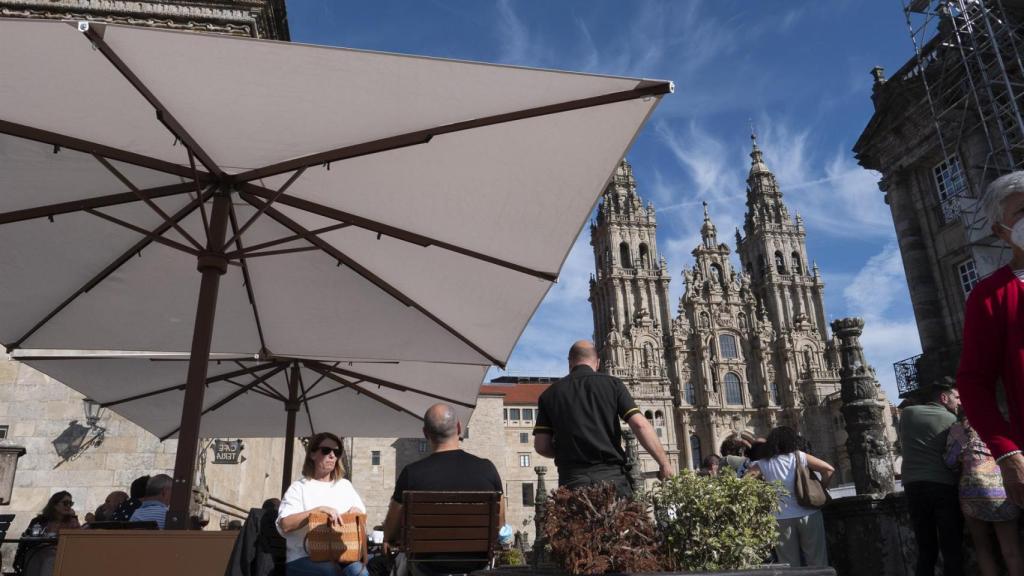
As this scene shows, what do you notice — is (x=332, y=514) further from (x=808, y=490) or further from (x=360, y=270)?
(x=808, y=490)

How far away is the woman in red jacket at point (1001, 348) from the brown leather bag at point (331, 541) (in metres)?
2.88

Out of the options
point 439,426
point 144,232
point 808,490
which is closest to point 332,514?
point 439,426

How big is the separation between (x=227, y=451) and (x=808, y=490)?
10.4m

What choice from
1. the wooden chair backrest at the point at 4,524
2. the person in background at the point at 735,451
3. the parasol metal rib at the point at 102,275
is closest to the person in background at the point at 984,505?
the person in background at the point at 735,451

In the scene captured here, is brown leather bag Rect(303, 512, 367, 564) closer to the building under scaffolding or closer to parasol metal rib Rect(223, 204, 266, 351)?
parasol metal rib Rect(223, 204, 266, 351)

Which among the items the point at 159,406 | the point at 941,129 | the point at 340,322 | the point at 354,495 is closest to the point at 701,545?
the point at 354,495

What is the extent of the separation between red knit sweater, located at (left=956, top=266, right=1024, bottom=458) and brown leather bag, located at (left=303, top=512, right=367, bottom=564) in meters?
2.88

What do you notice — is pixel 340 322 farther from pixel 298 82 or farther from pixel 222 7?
pixel 222 7

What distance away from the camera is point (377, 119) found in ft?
12.3

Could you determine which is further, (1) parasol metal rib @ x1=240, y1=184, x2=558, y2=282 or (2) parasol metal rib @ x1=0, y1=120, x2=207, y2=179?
(1) parasol metal rib @ x1=240, y1=184, x2=558, y2=282

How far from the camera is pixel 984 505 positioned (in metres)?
3.99

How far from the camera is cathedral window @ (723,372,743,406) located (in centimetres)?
5812

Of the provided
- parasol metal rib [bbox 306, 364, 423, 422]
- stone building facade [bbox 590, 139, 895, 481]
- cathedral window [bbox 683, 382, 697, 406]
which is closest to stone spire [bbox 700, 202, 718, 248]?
stone building facade [bbox 590, 139, 895, 481]

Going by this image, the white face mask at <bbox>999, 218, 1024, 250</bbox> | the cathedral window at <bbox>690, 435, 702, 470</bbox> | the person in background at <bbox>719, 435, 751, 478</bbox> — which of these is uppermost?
the cathedral window at <bbox>690, 435, 702, 470</bbox>
